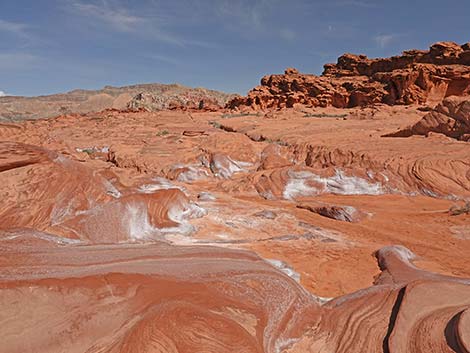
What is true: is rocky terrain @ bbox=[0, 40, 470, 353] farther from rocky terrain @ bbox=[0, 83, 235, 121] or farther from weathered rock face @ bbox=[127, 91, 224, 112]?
weathered rock face @ bbox=[127, 91, 224, 112]

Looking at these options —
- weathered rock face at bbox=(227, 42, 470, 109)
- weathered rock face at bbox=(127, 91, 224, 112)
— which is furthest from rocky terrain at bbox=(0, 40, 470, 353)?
weathered rock face at bbox=(127, 91, 224, 112)

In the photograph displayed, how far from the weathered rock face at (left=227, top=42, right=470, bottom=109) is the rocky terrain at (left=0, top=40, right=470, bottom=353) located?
71.9ft

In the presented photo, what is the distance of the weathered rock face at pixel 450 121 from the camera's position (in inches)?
429

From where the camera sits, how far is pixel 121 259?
2.79 m

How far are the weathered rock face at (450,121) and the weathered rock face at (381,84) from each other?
1946 centimetres

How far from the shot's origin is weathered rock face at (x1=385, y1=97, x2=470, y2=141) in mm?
10891

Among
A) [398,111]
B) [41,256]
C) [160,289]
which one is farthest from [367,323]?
[398,111]

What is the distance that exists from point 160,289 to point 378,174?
8.38m

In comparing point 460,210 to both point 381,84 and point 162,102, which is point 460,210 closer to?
point 381,84

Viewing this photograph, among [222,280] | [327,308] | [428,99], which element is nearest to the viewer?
[222,280]

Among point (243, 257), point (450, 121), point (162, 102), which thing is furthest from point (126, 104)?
point (243, 257)

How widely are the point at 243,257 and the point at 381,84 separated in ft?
113

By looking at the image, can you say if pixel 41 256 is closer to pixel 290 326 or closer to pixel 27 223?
pixel 27 223

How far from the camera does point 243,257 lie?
335 centimetres
